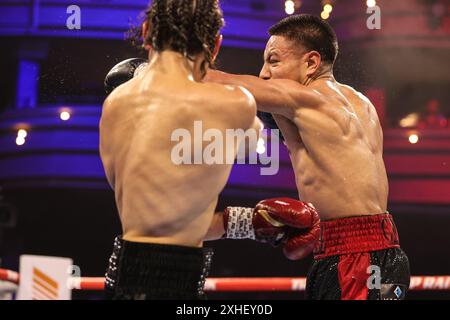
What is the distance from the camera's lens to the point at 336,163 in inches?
86.0

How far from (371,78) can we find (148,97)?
12.1 feet

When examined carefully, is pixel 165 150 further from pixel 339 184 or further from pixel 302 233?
pixel 339 184

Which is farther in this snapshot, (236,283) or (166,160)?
(236,283)

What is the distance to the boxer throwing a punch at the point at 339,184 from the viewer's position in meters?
2.11

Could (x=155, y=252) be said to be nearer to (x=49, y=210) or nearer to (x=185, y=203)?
(x=185, y=203)

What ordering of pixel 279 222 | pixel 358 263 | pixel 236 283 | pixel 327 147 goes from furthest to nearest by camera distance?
pixel 236 283 < pixel 327 147 < pixel 358 263 < pixel 279 222

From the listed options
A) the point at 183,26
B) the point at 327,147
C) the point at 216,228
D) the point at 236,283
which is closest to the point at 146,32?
the point at 183,26

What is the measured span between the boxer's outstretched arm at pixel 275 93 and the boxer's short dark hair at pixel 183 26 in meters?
0.44

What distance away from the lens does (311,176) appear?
7.27 ft

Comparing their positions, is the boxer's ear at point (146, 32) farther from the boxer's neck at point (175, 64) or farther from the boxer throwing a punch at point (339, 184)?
the boxer throwing a punch at point (339, 184)

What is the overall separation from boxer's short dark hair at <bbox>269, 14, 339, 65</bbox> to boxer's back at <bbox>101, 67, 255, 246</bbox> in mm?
977

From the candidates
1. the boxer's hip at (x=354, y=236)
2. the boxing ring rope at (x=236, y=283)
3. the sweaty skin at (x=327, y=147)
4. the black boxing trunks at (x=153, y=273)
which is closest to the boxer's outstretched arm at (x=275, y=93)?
the sweaty skin at (x=327, y=147)

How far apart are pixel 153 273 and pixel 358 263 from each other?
2.77 ft
